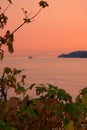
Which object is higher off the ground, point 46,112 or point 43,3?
point 43,3

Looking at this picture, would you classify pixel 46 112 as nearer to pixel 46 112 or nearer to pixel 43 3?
pixel 46 112

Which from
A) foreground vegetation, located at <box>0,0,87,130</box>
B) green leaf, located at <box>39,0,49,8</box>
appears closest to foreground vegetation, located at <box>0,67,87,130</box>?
foreground vegetation, located at <box>0,0,87,130</box>

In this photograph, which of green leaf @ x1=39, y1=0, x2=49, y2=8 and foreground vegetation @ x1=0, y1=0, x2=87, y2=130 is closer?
foreground vegetation @ x1=0, y1=0, x2=87, y2=130

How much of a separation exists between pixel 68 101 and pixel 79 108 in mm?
285

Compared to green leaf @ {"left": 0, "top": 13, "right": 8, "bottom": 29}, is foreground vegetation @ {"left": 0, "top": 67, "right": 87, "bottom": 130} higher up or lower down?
lower down

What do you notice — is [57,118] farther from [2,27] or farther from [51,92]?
[2,27]

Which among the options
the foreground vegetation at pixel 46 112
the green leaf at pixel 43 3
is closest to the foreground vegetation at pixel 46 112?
the foreground vegetation at pixel 46 112

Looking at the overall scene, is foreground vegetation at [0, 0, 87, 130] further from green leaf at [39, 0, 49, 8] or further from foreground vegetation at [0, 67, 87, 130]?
green leaf at [39, 0, 49, 8]

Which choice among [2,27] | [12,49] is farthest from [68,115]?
[2,27]

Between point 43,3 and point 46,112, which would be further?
point 43,3

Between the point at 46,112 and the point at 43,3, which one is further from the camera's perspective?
the point at 43,3

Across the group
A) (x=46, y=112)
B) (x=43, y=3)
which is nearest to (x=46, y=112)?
(x=46, y=112)

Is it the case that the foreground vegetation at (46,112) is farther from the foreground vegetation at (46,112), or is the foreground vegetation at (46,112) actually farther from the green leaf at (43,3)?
the green leaf at (43,3)

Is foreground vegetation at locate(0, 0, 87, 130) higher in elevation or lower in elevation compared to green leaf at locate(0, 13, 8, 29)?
lower
